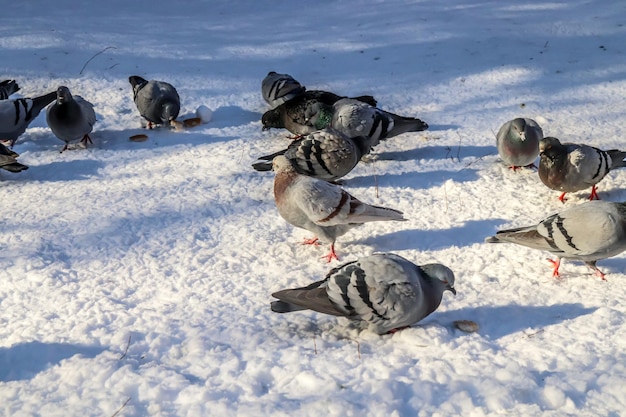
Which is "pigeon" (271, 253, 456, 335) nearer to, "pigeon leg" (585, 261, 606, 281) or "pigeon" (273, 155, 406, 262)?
"pigeon" (273, 155, 406, 262)

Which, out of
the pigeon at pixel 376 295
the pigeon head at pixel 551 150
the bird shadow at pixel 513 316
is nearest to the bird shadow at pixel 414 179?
the pigeon head at pixel 551 150

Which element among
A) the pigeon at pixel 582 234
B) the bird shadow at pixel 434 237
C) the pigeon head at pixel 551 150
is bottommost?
the bird shadow at pixel 434 237

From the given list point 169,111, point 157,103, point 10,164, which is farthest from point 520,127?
point 10,164

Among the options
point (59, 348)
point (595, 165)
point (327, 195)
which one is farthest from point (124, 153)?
point (595, 165)

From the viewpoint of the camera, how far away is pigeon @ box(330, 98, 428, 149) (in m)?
5.48

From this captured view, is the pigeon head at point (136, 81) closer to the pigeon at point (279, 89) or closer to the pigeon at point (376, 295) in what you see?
the pigeon at point (279, 89)

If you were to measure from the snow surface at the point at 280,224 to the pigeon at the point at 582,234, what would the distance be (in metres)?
0.19

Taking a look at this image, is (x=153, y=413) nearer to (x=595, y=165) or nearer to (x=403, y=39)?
(x=595, y=165)

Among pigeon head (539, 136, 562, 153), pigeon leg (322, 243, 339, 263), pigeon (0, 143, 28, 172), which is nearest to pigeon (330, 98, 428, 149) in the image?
pigeon head (539, 136, 562, 153)

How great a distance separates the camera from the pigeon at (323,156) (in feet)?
16.5

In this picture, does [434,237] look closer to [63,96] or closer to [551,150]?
[551,150]

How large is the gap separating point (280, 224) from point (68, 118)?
7.72ft

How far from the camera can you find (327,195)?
4.23 metres

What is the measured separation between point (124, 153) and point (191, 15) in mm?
4022
